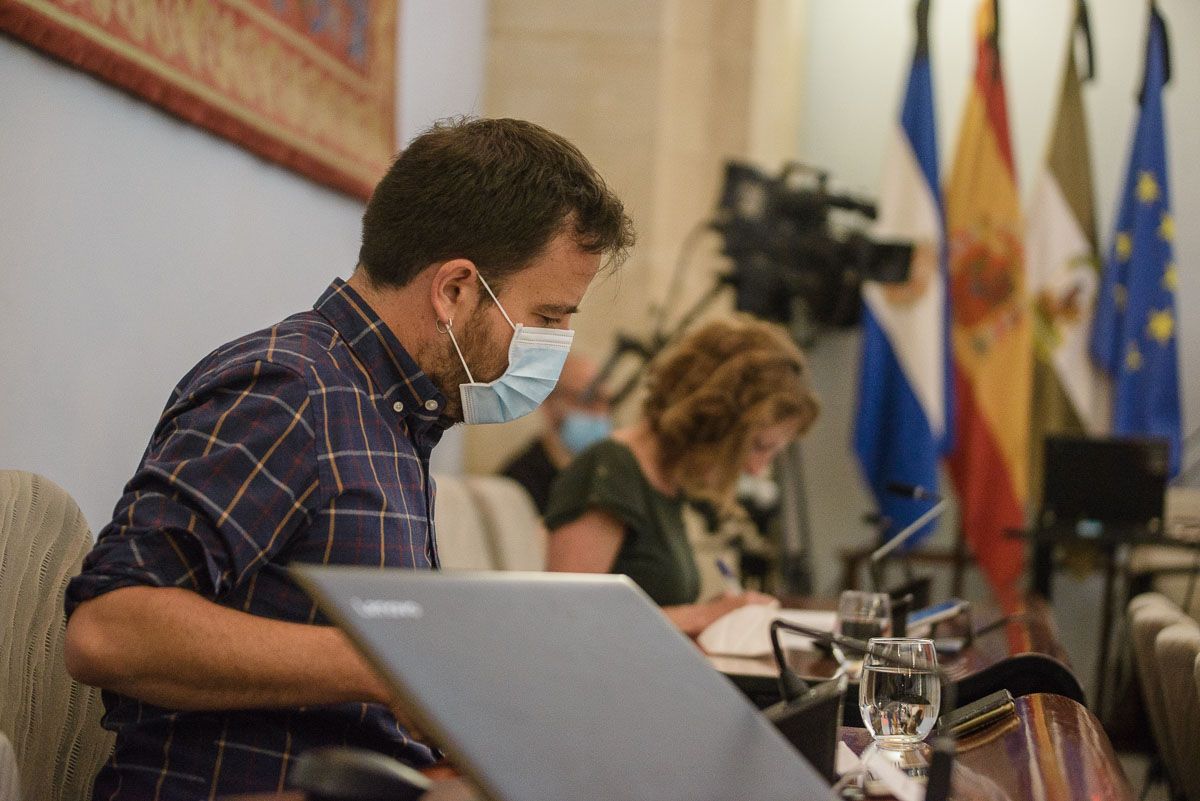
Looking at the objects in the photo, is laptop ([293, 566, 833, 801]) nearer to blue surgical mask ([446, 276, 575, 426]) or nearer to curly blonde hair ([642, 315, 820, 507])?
blue surgical mask ([446, 276, 575, 426])

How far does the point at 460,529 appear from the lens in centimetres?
298

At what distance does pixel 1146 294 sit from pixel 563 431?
234 centimetres

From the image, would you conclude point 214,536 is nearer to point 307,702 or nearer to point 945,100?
point 307,702

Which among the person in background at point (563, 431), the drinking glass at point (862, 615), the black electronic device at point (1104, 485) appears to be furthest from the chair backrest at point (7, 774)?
the black electronic device at point (1104, 485)

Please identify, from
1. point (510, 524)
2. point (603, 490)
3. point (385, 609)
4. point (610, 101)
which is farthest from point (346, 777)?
point (610, 101)

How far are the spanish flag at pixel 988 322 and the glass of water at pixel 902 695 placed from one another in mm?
3774

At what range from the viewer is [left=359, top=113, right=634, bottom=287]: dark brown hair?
130 cm

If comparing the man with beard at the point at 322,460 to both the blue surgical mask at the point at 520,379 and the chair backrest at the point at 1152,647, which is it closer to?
the blue surgical mask at the point at 520,379

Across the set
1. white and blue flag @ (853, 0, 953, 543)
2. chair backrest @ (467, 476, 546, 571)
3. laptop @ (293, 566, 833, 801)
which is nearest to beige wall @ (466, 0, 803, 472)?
chair backrest @ (467, 476, 546, 571)

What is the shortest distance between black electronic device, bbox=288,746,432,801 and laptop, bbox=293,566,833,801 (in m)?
0.08

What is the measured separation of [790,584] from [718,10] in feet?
6.90

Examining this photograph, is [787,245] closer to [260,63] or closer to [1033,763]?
[260,63]

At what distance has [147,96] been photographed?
1.98m

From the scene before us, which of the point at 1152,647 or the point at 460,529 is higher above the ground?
the point at 1152,647
